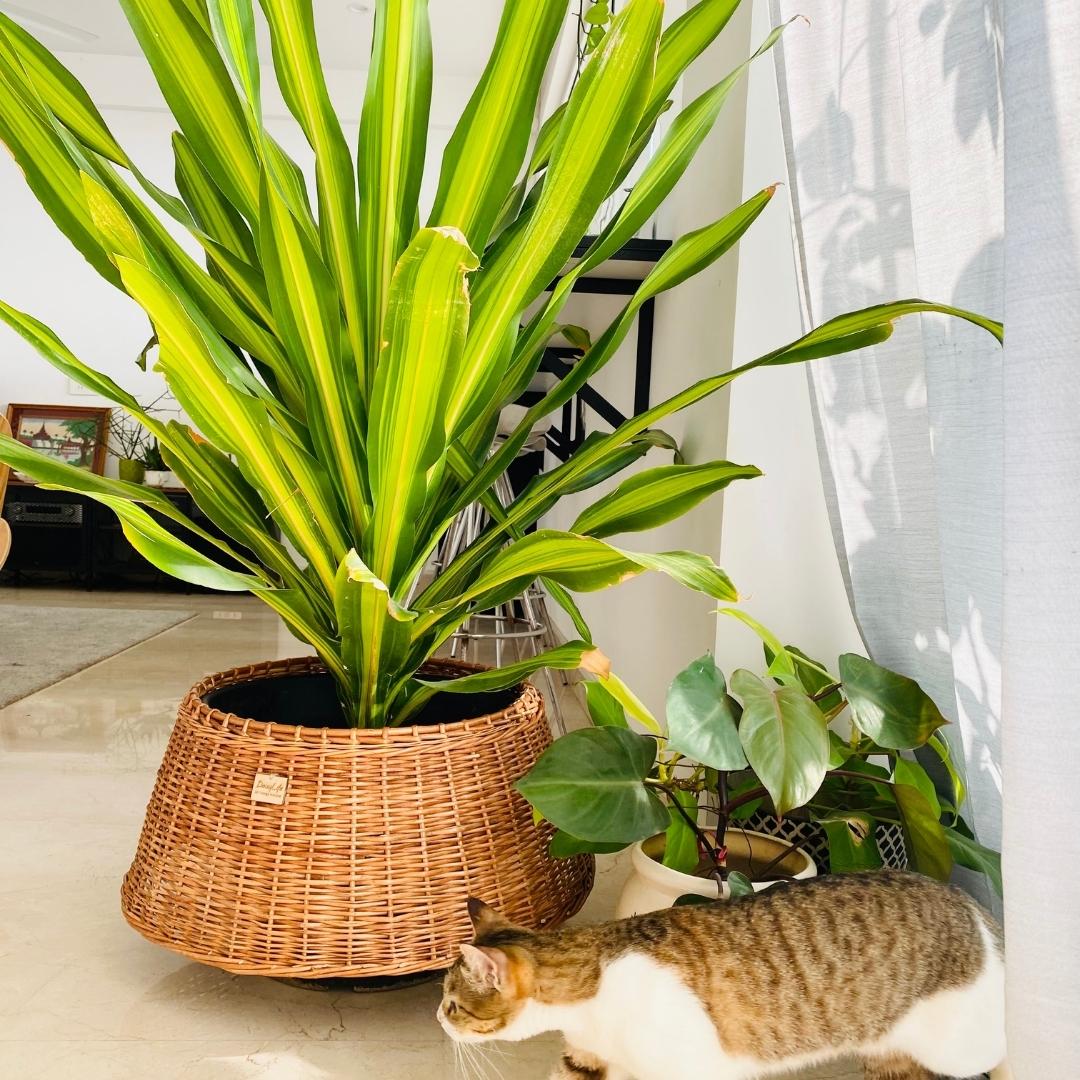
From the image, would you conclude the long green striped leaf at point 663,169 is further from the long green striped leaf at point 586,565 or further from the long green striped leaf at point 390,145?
the long green striped leaf at point 586,565

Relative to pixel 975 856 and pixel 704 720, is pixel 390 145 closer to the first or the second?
pixel 704 720

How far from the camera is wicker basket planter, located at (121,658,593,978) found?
39.0 inches

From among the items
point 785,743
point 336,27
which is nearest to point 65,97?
point 785,743

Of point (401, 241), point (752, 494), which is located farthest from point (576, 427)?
point (401, 241)

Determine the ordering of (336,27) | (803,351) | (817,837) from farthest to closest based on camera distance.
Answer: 1. (336,27)
2. (817,837)
3. (803,351)

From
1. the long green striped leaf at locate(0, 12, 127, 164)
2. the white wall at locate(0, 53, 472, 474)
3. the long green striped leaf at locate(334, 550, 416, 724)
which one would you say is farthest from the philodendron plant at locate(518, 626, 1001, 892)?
the white wall at locate(0, 53, 472, 474)

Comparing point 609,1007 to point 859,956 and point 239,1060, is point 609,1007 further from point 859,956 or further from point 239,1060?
point 239,1060

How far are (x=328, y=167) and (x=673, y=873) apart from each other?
2.64 feet

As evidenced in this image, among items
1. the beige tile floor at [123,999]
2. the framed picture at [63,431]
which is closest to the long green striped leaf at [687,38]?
the beige tile floor at [123,999]

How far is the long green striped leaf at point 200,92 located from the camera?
3.34 ft

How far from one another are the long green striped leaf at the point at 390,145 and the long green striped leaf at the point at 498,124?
37 millimetres

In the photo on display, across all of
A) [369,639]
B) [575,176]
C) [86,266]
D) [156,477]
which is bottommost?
[369,639]

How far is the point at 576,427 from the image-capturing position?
300 cm

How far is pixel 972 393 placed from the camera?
873 mm
